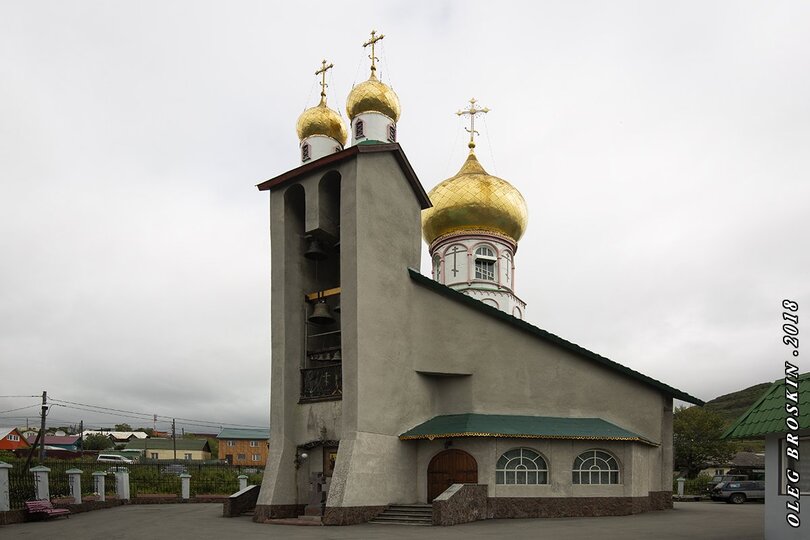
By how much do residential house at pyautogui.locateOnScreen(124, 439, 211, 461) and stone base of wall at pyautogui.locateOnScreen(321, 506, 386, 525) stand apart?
65.6 m

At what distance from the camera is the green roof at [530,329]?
852 inches

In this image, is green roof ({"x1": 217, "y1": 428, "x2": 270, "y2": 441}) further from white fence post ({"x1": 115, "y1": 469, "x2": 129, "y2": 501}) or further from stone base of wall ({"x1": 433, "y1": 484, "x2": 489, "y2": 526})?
stone base of wall ({"x1": 433, "y1": 484, "x2": 489, "y2": 526})

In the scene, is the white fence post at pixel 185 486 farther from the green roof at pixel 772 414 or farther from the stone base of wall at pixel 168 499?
the green roof at pixel 772 414

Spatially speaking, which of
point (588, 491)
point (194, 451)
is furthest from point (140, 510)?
point (194, 451)

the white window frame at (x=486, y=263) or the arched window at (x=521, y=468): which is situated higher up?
the white window frame at (x=486, y=263)

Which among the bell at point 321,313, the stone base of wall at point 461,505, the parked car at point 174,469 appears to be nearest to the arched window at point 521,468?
the stone base of wall at point 461,505

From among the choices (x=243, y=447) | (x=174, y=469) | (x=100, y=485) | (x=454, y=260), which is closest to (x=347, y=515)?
(x=100, y=485)

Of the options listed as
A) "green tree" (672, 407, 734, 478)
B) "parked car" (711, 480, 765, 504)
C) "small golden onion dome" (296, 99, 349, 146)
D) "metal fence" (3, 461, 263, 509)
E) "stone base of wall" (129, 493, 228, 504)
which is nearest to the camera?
"metal fence" (3, 461, 263, 509)

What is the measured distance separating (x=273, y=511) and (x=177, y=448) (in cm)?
6693

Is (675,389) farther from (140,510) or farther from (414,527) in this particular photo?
(140,510)

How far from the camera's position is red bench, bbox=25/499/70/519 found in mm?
19656

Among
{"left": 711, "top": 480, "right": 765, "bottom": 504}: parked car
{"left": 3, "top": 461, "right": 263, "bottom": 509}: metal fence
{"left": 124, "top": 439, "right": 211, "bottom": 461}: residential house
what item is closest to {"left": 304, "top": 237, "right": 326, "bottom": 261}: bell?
{"left": 3, "top": 461, "right": 263, "bottom": 509}: metal fence

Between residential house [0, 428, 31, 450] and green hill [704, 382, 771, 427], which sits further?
green hill [704, 382, 771, 427]

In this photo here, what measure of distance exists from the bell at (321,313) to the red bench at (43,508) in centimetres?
937
